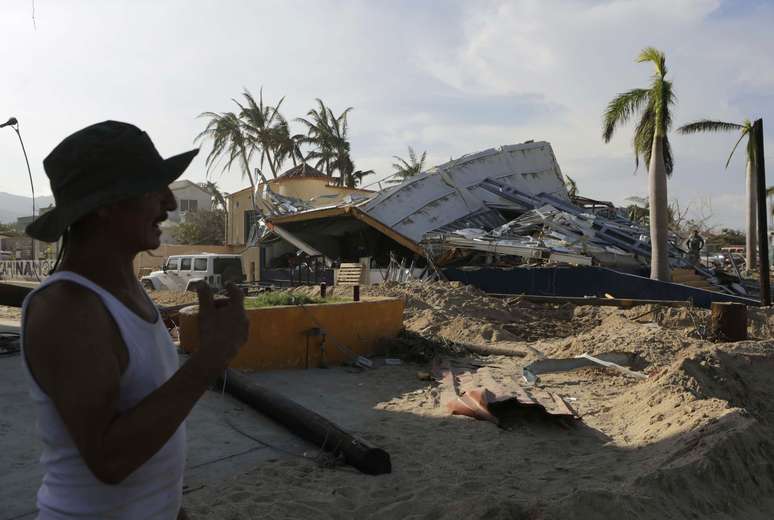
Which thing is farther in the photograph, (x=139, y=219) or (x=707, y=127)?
(x=707, y=127)

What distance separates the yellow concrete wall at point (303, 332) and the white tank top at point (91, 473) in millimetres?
6623

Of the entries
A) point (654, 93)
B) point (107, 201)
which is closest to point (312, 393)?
point (107, 201)

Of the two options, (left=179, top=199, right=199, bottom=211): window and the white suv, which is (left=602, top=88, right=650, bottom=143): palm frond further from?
(left=179, top=199, right=199, bottom=211): window

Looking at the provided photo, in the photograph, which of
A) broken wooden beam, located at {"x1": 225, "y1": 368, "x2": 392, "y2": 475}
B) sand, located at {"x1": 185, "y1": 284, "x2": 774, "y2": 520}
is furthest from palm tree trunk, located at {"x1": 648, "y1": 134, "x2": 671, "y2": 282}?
broken wooden beam, located at {"x1": 225, "y1": 368, "x2": 392, "y2": 475}

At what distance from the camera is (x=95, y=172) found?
4.29 ft

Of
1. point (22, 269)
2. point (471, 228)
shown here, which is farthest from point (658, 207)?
point (22, 269)

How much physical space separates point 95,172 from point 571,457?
4.81 metres

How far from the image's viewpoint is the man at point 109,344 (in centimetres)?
119

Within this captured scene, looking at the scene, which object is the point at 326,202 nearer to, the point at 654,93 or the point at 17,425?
the point at 654,93

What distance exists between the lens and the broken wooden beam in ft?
15.5

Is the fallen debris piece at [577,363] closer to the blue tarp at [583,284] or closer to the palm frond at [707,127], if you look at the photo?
the blue tarp at [583,284]

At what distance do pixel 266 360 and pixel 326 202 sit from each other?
68.7 ft

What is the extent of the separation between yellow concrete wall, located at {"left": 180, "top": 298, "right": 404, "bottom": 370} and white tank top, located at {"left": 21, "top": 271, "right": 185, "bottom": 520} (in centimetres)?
662

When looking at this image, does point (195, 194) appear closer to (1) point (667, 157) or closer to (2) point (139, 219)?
(1) point (667, 157)
